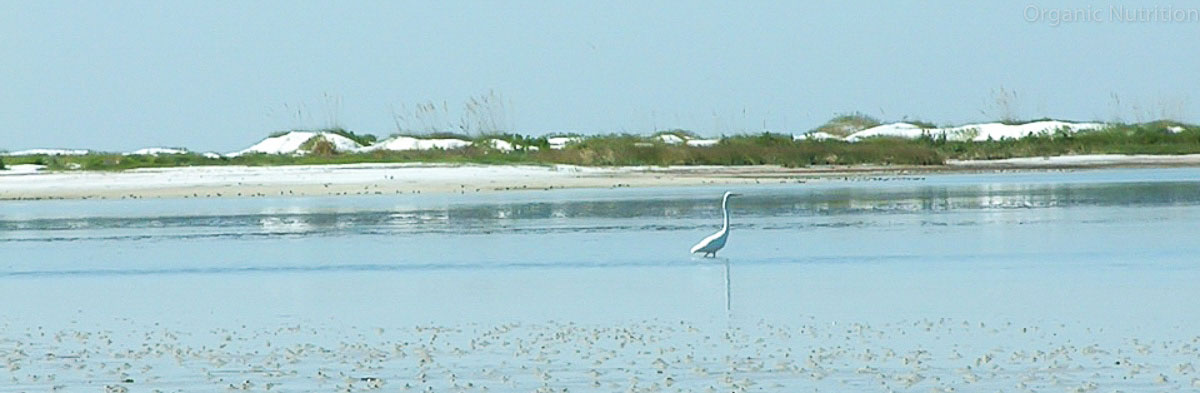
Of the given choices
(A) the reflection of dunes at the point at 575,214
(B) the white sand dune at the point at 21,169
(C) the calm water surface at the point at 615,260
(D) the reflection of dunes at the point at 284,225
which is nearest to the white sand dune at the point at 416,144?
(B) the white sand dune at the point at 21,169

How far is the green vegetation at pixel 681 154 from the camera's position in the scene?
59312 millimetres

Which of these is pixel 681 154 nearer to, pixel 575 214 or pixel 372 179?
pixel 372 179

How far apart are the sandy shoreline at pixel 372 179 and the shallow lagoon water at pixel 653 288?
1187cm

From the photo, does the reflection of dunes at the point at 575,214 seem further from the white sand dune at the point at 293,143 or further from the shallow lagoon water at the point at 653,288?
the white sand dune at the point at 293,143

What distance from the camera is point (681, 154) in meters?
60.2

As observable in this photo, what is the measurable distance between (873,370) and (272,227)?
2023 cm

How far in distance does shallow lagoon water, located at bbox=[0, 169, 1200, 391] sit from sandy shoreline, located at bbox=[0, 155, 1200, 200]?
38.9 feet

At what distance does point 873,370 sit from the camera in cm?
1141

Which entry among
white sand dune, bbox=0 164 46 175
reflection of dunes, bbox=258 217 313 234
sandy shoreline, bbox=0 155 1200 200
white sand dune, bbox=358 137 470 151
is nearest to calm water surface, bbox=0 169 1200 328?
reflection of dunes, bbox=258 217 313 234

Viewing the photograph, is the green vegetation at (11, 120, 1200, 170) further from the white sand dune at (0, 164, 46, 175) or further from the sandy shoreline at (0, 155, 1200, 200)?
the sandy shoreline at (0, 155, 1200, 200)

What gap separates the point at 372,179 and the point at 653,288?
32.4 m

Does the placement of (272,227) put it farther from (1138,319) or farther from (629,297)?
(1138,319)

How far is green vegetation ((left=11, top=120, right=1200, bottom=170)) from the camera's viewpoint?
195 ft

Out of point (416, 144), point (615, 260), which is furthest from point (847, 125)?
point (615, 260)
